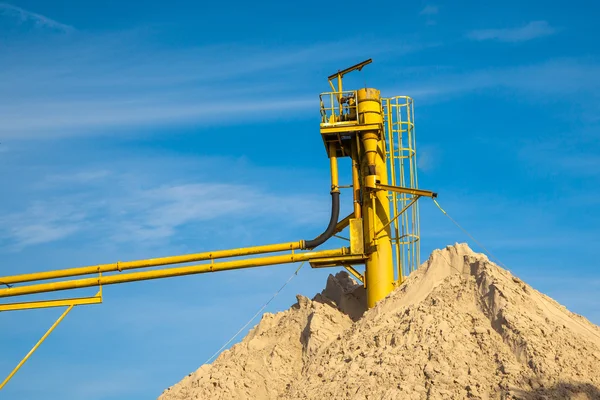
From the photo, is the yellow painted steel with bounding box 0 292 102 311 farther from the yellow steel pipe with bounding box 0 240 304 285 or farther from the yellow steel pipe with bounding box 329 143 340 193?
the yellow steel pipe with bounding box 329 143 340 193

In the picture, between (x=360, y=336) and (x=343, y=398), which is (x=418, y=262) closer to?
(x=360, y=336)

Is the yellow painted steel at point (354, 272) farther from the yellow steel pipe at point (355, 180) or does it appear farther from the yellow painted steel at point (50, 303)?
the yellow painted steel at point (50, 303)

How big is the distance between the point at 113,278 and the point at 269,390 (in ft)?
A: 23.9

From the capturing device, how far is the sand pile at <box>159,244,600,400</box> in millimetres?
27234

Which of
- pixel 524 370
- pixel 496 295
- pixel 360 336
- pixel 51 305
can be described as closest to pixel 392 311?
pixel 360 336

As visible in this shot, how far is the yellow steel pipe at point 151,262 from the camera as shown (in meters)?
35.2

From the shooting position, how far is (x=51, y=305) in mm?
35625

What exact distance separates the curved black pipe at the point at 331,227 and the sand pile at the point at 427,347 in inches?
73.2

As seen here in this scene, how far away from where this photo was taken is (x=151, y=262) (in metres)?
35.6

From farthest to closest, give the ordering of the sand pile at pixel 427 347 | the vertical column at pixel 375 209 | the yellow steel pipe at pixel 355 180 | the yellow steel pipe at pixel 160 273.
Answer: the yellow steel pipe at pixel 355 180 → the yellow steel pipe at pixel 160 273 → the vertical column at pixel 375 209 → the sand pile at pixel 427 347

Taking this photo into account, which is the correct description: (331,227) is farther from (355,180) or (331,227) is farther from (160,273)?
(160,273)

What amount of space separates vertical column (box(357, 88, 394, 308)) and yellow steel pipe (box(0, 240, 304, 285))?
242 centimetres

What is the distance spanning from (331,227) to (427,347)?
7.84 m


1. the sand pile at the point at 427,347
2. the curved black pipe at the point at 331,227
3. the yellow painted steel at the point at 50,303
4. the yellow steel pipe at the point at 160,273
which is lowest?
the sand pile at the point at 427,347
